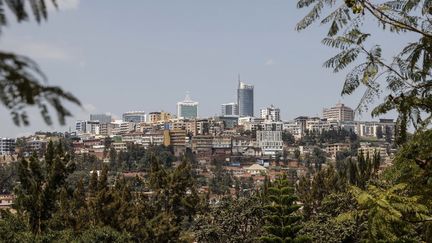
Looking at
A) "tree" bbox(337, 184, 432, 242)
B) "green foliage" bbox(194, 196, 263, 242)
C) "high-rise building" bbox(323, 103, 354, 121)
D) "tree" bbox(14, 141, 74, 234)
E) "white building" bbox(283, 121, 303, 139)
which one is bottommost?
"green foliage" bbox(194, 196, 263, 242)

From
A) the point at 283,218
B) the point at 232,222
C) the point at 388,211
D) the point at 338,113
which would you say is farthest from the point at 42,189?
the point at 338,113

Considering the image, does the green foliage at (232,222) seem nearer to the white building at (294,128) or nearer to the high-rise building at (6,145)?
the high-rise building at (6,145)

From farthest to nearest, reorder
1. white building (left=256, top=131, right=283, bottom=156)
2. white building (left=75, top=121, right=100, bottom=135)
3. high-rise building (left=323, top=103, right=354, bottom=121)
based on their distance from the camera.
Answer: high-rise building (left=323, top=103, right=354, bottom=121), white building (left=75, top=121, right=100, bottom=135), white building (left=256, top=131, right=283, bottom=156)

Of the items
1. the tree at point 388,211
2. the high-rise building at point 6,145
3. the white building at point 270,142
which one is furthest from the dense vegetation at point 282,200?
the high-rise building at point 6,145

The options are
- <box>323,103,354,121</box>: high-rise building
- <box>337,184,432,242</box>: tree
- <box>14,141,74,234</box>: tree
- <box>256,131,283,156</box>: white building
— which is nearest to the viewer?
<box>337,184,432,242</box>: tree

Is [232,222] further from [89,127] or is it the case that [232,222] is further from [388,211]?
[89,127]

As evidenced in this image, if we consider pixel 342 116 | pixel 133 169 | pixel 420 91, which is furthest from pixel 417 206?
pixel 342 116

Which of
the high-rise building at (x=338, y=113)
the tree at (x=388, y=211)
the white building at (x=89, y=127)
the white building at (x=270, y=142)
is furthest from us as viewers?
the high-rise building at (x=338, y=113)

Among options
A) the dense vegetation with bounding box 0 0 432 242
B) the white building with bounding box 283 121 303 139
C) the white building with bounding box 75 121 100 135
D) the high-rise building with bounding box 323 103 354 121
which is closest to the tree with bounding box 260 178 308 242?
the dense vegetation with bounding box 0 0 432 242

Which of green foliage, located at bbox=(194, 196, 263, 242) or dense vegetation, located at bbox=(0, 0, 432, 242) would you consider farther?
green foliage, located at bbox=(194, 196, 263, 242)

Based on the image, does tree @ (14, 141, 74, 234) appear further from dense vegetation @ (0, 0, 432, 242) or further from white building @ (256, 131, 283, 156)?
white building @ (256, 131, 283, 156)

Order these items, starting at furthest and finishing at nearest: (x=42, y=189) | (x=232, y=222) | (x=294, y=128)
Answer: (x=294, y=128) < (x=232, y=222) < (x=42, y=189)

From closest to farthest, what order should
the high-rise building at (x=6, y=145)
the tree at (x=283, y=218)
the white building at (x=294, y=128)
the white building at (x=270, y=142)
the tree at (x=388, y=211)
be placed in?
the tree at (x=388, y=211)
the tree at (x=283, y=218)
the white building at (x=270, y=142)
the high-rise building at (x=6, y=145)
the white building at (x=294, y=128)

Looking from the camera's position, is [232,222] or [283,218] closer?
[283,218]
